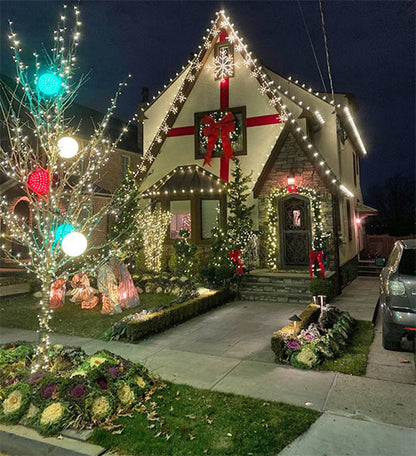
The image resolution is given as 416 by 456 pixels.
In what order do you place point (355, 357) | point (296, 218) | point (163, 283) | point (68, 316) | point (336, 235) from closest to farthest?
point (355, 357) → point (68, 316) → point (336, 235) → point (163, 283) → point (296, 218)

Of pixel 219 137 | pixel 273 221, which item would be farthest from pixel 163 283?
pixel 219 137

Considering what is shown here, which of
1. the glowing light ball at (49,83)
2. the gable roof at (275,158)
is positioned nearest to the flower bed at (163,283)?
the gable roof at (275,158)

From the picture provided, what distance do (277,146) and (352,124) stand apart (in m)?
5.58

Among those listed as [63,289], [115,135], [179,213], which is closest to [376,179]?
[115,135]

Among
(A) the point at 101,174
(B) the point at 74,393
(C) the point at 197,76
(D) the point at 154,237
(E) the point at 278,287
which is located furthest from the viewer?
(A) the point at 101,174

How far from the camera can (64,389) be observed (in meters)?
4.38

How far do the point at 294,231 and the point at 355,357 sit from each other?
719 centimetres

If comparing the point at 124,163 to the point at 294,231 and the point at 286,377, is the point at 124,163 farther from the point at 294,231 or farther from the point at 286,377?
the point at 286,377

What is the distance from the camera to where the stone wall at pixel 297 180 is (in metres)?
12.1

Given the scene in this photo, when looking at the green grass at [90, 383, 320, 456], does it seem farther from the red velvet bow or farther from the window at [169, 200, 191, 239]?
the window at [169, 200, 191, 239]

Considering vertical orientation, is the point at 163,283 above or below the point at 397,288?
below

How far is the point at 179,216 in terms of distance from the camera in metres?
15.7

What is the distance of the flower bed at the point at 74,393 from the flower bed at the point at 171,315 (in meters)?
1.96

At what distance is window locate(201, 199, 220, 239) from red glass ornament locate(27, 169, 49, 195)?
9380 millimetres
